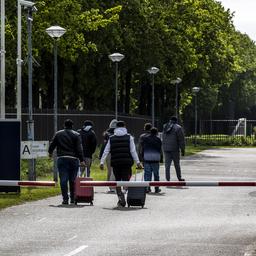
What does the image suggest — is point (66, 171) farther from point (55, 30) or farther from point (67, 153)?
point (55, 30)

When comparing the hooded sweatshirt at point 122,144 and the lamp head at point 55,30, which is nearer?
the hooded sweatshirt at point 122,144

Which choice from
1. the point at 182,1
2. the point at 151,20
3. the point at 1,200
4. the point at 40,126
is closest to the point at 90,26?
the point at 40,126

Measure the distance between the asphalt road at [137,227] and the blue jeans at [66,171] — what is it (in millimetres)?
377

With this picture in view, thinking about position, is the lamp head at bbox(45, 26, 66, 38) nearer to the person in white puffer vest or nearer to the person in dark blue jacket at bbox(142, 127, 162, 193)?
the person in white puffer vest

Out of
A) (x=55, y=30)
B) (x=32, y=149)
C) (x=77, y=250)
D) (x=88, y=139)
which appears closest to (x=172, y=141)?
(x=88, y=139)

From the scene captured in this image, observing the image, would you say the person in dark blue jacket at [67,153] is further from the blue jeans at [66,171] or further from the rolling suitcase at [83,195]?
the rolling suitcase at [83,195]

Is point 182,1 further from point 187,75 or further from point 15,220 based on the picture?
point 15,220

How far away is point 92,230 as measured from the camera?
15094 mm

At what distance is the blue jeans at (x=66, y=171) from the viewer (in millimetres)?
19969

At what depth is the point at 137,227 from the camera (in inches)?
615

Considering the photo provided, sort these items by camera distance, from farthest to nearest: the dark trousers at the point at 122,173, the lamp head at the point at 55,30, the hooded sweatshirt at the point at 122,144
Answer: the lamp head at the point at 55,30
the hooded sweatshirt at the point at 122,144
the dark trousers at the point at 122,173

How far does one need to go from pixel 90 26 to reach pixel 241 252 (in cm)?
3462

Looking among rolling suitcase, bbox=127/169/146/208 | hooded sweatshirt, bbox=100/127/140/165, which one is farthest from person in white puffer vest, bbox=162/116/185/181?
rolling suitcase, bbox=127/169/146/208

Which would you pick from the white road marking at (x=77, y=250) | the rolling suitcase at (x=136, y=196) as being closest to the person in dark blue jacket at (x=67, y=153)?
the rolling suitcase at (x=136, y=196)
